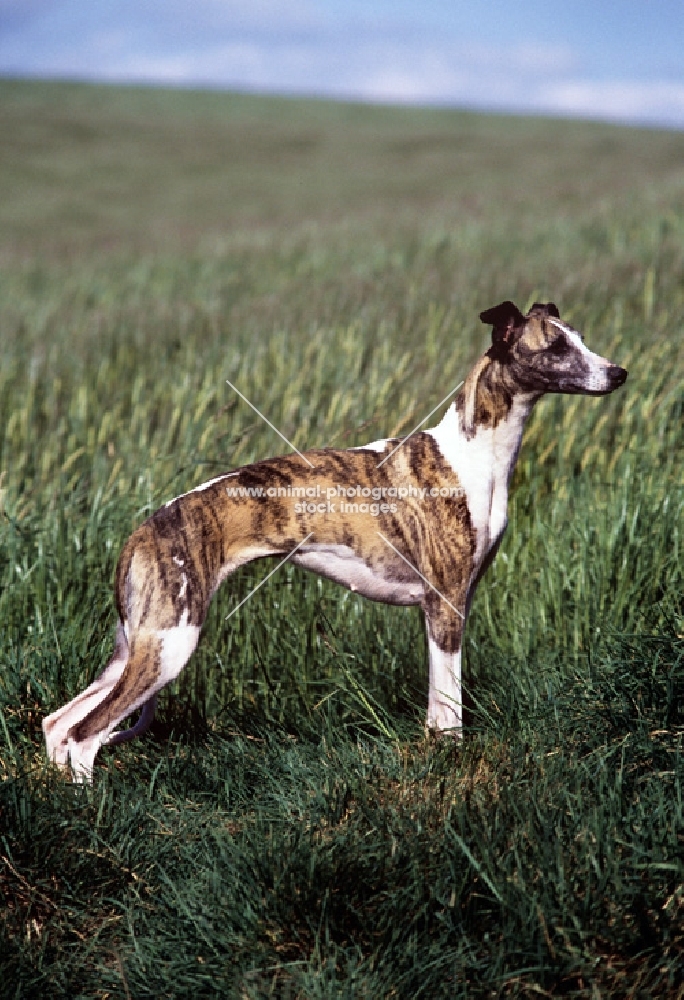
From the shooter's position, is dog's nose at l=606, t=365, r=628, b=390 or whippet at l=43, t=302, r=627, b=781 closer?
dog's nose at l=606, t=365, r=628, b=390

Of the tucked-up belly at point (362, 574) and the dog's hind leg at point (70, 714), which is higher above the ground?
the tucked-up belly at point (362, 574)

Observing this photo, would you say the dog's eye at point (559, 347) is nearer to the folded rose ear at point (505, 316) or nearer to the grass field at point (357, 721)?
the folded rose ear at point (505, 316)

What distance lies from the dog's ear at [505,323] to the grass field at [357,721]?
1456 millimetres

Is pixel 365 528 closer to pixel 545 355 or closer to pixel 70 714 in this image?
pixel 545 355

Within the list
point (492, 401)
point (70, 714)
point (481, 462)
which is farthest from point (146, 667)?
point (492, 401)

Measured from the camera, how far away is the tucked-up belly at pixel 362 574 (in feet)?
12.2

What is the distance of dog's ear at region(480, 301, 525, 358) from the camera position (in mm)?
3531

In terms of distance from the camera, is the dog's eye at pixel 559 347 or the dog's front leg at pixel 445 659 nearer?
the dog's eye at pixel 559 347

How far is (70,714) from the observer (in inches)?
A: 151

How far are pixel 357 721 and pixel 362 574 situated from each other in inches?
44.2

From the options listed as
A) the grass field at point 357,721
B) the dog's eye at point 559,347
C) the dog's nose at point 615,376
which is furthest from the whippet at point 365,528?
the grass field at point 357,721

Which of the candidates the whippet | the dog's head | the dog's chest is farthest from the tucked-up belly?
the dog's head

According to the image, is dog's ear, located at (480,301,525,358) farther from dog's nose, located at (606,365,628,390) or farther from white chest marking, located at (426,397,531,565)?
dog's nose, located at (606,365,628,390)

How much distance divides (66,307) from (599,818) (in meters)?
12.8
